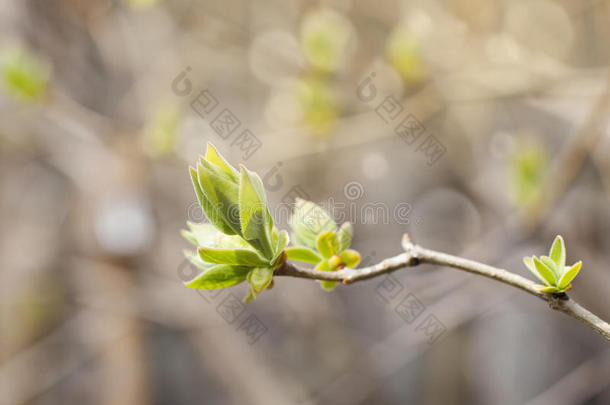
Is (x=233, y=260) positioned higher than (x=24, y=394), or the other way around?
(x=24, y=394)

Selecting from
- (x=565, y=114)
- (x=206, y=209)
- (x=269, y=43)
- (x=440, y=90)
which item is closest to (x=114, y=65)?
(x=269, y=43)

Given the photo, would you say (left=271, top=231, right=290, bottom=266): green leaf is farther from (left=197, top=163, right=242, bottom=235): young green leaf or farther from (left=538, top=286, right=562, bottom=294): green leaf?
(left=538, top=286, right=562, bottom=294): green leaf

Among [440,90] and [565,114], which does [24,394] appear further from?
[565,114]

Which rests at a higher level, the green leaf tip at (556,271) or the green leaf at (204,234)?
the green leaf at (204,234)

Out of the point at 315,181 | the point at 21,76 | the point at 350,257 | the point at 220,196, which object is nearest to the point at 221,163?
the point at 220,196

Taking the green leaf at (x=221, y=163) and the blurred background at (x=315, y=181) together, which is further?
the blurred background at (x=315, y=181)

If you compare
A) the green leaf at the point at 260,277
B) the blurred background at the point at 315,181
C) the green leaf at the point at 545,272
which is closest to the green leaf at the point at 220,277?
the green leaf at the point at 260,277

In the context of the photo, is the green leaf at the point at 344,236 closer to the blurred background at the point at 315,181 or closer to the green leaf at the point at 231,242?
the green leaf at the point at 231,242
